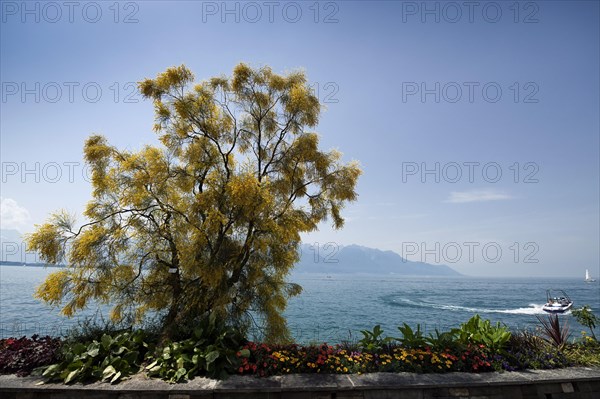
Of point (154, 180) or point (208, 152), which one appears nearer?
point (154, 180)

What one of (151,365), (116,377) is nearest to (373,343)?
(151,365)

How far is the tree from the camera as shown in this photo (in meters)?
7.61

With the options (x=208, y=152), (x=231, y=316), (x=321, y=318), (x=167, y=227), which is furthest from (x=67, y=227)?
(x=321, y=318)

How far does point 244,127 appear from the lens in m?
9.68

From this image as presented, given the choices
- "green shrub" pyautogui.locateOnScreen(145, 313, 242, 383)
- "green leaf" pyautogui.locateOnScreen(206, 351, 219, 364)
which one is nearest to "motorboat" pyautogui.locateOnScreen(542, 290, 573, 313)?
"green shrub" pyautogui.locateOnScreen(145, 313, 242, 383)

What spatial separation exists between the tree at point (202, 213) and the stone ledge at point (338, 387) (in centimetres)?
218

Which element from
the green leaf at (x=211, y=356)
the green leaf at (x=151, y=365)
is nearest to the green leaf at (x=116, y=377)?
the green leaf at (x=151, y=365)

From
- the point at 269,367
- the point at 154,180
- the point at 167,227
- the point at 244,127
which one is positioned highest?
the point at 244,127

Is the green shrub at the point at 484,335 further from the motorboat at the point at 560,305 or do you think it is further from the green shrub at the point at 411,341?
the motorboat at the point at 560,305

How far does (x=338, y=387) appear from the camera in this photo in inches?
190

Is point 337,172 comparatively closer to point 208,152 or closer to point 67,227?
point 208,152

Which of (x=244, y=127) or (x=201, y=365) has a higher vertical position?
(x=244, y=127)

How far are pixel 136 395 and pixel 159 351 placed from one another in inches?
44.5

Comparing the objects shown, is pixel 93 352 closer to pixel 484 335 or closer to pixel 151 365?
pixel 151 365
